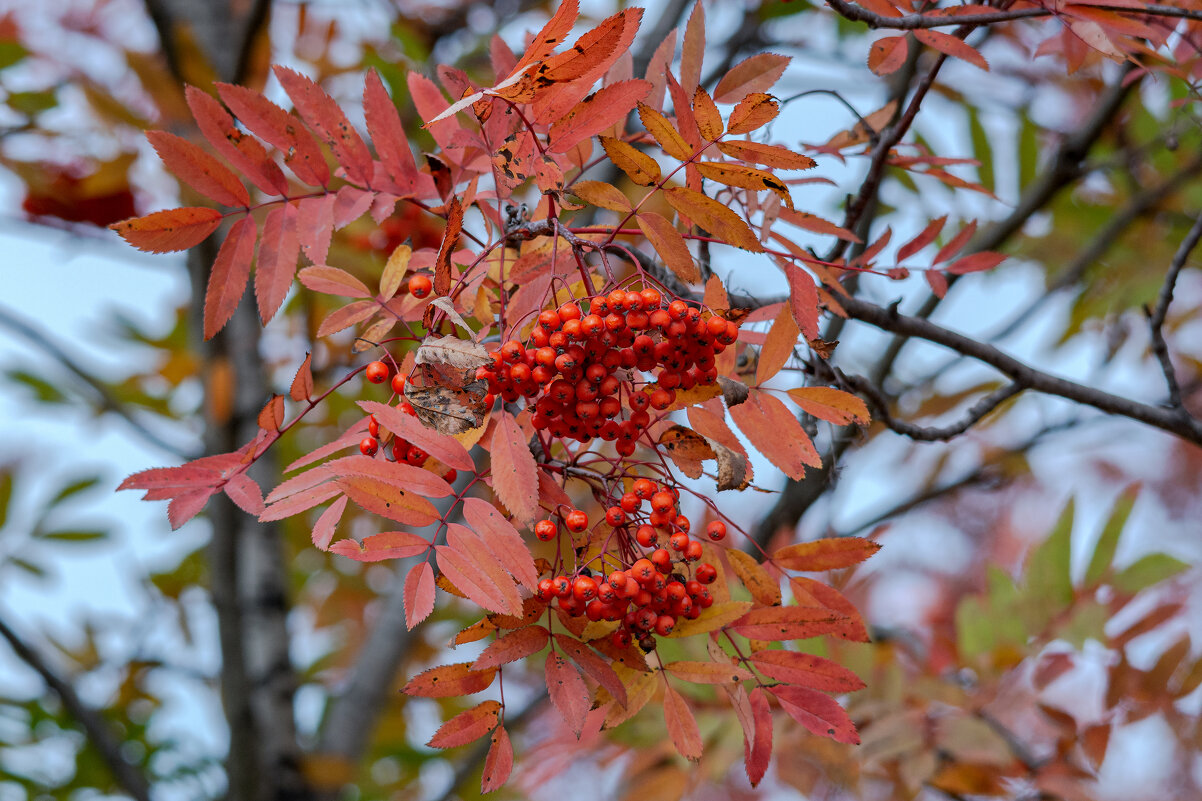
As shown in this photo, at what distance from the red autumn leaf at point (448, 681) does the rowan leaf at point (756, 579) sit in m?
0.31

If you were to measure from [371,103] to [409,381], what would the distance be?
0.37m

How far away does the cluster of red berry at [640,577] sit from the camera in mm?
881

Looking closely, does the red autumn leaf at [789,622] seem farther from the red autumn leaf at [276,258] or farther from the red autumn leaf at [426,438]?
the red autumn leaf at [276,258]

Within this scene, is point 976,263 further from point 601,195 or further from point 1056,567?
point 1056,567

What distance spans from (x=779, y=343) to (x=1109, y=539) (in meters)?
1.35

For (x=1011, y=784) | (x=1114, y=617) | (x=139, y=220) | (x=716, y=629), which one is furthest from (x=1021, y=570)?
(x=139, y=220)

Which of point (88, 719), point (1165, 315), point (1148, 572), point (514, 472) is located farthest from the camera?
point (88, 719)

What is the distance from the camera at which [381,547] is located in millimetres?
856

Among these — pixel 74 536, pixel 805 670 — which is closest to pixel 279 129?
pixel 805 670

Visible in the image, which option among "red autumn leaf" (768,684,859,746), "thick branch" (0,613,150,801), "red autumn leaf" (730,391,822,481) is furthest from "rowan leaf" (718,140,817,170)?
"thick branch" (0,613,150,801)

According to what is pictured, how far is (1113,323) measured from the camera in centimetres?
217

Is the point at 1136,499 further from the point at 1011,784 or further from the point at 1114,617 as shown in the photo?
the point at 1011,784

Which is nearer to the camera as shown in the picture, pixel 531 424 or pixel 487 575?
pixel 487 575

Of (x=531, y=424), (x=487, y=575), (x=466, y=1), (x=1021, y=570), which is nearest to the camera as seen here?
(x=487, y=575)
